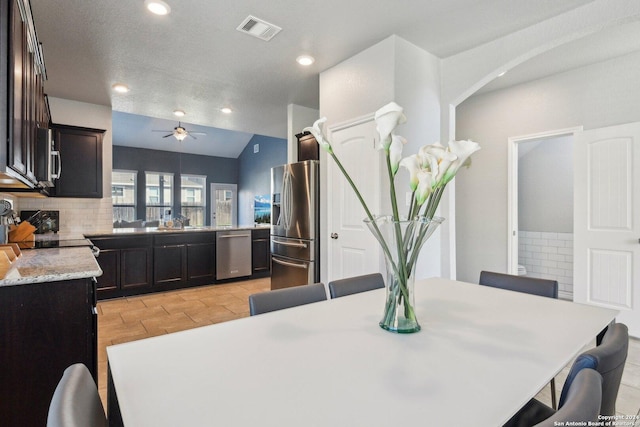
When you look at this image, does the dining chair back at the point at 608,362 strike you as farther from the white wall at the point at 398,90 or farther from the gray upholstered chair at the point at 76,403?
the white wall at the point at 398,90

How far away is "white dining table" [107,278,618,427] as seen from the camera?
2.36 ft

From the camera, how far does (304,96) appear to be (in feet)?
14.6

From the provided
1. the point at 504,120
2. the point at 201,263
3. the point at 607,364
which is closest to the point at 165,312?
the point at 201,263

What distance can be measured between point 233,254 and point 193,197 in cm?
598

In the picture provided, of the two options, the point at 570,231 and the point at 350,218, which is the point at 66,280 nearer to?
the point at 350,218

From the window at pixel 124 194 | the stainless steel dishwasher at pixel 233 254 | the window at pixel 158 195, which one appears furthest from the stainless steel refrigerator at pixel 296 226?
the window at pixel 124 194

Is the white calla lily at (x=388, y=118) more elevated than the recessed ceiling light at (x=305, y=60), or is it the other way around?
the recessed ceiling light at (x=305, y=60)

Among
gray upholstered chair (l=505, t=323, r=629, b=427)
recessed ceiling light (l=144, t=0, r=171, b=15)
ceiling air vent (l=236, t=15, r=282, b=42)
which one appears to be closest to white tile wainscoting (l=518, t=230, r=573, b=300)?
gray upholstered chair (l=505, t=323, r=629, b=427)

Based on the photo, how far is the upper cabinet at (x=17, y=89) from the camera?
4.77 ft

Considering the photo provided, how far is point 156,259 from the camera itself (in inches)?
189

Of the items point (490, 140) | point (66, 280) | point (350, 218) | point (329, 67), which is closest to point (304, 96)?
point (329, 67)

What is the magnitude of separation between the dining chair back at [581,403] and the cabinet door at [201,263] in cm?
504

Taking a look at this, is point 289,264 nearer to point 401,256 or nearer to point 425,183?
point 401,256

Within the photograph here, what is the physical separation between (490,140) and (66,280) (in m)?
4.37
